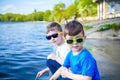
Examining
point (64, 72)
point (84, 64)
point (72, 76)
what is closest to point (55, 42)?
point (64, 72)

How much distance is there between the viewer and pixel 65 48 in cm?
391

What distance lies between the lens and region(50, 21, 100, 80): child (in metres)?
3.07

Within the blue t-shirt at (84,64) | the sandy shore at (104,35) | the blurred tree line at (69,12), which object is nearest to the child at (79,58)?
the blue t-shirt at (84,64)

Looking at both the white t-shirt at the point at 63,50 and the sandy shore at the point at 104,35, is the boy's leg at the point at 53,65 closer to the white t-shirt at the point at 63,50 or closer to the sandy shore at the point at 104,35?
the white t-shirt at the point at 63,50

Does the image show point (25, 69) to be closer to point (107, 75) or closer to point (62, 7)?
point (107, 75)

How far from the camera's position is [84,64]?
10.1ft

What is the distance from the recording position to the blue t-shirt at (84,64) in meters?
3.06

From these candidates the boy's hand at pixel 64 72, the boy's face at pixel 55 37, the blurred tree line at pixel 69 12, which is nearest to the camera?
the boy's hand at pixel 64 72

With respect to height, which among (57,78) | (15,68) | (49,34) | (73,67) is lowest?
(15,68)

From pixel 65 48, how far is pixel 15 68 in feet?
15.9

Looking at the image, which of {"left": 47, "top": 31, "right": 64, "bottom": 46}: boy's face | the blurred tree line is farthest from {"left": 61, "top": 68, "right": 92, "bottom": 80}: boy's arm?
the blurred tree line

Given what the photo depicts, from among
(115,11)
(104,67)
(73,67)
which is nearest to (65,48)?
(73,67)

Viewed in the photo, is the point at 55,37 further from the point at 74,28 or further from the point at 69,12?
the point at 69,12

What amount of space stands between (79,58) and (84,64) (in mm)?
111
